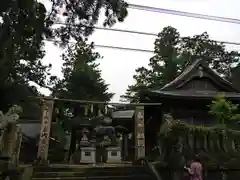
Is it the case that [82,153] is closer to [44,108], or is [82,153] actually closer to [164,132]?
[44,108]

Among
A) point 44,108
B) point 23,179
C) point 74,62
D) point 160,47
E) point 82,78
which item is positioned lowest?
point 23,179

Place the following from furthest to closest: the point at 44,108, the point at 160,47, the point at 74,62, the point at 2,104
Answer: the point at 160,47 → the point at 74,62 → the point at 2,104 → the point at 44,108

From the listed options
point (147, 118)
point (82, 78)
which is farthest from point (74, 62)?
point (147, 118)

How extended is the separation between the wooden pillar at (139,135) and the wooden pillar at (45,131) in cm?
423

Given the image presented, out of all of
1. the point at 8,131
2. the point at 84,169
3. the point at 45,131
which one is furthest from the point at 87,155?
the point at 8,131

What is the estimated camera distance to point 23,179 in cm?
1197

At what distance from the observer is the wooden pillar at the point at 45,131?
15008mm

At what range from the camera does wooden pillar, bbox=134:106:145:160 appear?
51.3ft

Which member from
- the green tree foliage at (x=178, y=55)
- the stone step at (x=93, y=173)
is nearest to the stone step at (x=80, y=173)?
the stone step at (x=93, y=173)

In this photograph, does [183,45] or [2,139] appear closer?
[2,139]

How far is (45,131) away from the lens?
1553cm

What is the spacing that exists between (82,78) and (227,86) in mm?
12076

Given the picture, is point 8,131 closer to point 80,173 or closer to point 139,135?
point 80,173

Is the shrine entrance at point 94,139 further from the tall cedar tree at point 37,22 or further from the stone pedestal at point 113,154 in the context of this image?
the tall cedar tree at point 37,22
